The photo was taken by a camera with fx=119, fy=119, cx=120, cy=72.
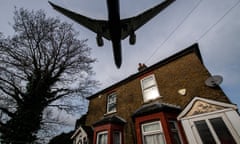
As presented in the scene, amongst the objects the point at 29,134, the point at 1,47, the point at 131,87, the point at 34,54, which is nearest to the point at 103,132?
the point at 131,87

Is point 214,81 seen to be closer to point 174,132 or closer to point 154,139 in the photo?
point 174,132

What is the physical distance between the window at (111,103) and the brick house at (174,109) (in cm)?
20

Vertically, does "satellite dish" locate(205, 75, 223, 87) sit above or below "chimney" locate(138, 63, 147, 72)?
below

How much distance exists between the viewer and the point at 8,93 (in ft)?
27.1

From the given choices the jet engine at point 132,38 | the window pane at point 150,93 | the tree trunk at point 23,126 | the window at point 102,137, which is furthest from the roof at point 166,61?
the jet engine at point 132,38

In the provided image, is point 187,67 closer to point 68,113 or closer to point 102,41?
point 102,41

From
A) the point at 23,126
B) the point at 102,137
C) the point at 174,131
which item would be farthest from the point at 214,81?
the point at 23,126

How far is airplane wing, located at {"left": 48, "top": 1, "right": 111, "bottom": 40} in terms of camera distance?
1.06 meters

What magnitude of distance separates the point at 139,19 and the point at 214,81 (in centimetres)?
598

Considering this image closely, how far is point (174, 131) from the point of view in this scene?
5539 millimetres

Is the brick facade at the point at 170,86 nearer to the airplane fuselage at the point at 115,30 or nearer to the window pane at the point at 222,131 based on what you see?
the window pane at the point at 222,131

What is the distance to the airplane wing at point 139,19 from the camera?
3.57 ft

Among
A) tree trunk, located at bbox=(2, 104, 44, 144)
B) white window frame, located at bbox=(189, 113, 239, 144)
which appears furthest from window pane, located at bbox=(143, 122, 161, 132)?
tree trunk, located at bbox=(2, 104, 44, 144)

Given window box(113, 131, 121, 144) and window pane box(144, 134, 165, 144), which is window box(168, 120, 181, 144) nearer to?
window pane box(144, 134, 165, 144)
